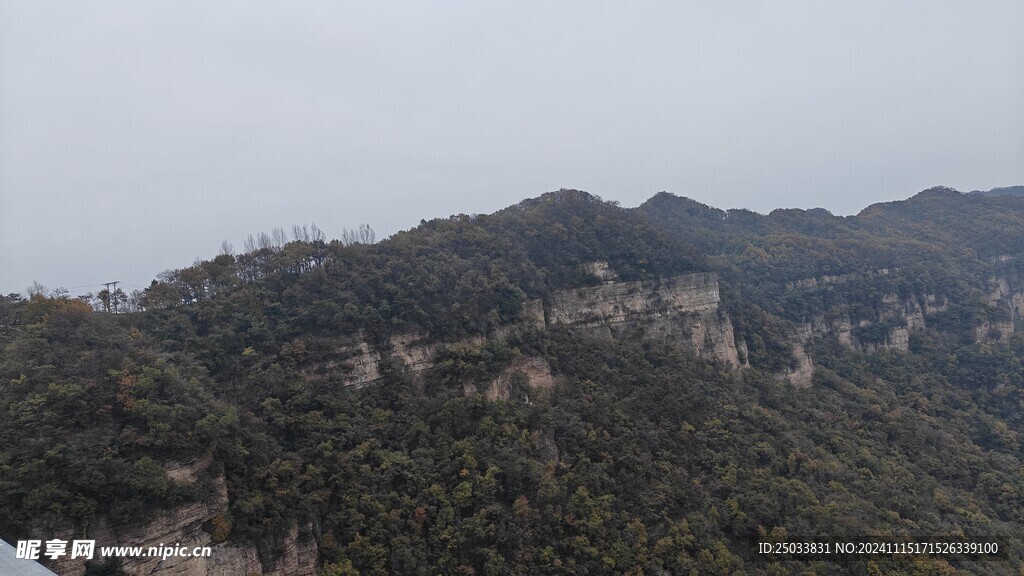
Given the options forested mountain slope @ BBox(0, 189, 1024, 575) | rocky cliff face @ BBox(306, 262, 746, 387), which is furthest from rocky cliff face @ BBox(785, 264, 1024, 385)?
rocky cliff face @ BBox(306, 262, 746, 387)

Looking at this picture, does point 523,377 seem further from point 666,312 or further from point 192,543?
point 192,543

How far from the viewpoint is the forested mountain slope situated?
15.7m

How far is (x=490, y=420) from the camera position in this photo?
24.9 metres

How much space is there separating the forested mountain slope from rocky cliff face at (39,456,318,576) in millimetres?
76

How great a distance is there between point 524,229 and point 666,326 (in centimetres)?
1396

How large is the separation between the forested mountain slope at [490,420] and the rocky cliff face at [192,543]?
76mm

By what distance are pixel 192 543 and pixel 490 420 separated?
1328cm

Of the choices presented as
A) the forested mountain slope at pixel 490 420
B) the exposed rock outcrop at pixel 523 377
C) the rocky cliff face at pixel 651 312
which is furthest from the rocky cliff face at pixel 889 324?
the exposed rock outcrop at pixel 523 377

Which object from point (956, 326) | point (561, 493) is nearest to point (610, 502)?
point (561, 493)

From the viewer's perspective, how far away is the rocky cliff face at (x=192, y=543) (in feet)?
45.1

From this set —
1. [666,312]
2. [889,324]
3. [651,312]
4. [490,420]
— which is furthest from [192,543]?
[889,324]

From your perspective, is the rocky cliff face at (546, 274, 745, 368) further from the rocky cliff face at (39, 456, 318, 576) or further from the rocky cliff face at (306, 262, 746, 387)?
the rocky cliff face at (39, 456, 318, 576)

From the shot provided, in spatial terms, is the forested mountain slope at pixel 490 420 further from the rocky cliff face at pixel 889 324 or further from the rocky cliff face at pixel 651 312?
the rocky cliff face at pixel 889 324

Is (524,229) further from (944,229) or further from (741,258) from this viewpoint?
(944,229)
